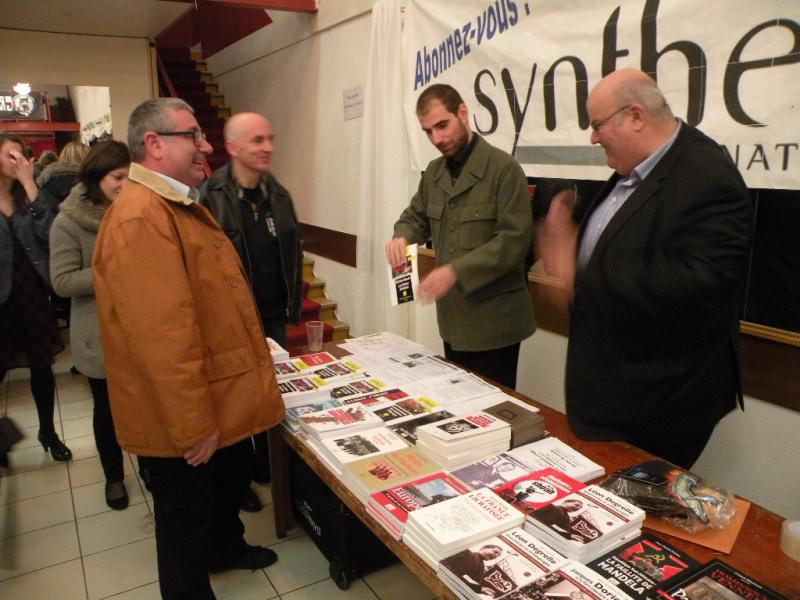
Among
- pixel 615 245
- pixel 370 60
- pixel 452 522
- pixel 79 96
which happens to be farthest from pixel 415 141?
pixel 79 96

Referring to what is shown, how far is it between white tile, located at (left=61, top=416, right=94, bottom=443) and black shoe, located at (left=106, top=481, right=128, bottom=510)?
92 centimetres

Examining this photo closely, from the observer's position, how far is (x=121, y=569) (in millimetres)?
2283

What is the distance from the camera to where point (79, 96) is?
6391mm

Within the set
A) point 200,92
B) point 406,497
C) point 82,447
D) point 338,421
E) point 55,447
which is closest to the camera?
point 406,497

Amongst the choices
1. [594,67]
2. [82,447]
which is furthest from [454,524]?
[82,447]

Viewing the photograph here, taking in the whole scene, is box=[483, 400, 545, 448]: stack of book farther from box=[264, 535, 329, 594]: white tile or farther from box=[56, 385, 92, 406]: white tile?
box=[56, 385, 92, 406]: white tile

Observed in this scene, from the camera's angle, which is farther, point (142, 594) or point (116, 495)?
point (116, 495)

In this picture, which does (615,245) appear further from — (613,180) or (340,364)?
(340,364)

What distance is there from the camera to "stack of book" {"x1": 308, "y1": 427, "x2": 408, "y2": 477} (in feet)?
5.19

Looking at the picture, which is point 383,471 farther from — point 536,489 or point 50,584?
point 50,584

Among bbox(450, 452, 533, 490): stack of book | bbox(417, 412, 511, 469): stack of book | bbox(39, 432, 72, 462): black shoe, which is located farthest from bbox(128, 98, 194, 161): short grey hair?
bbox(39, 432, 72, 462): black shoe

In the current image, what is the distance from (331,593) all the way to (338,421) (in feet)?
2.62

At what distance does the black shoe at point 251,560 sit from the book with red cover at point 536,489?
1.27 meters

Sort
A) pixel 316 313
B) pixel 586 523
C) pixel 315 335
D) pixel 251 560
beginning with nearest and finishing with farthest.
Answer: pixel 586 523
pixel 251 560
pixel 315 335
pixel 316 313
